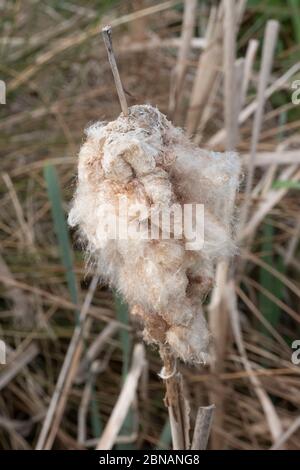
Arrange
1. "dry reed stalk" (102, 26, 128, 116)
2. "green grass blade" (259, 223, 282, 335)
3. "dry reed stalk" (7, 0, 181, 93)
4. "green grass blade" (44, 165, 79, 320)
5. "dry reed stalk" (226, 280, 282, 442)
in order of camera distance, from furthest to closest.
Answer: "dry reed stalk" (7, 0, 181, 93)
"green grass blade" (259, 223, 282, 335)
"dry reed stalk" (226, 280, 282, 442)
"green grass blade" (44, 165, 79, 320)
"dry reed stalk" (102, 26, 128, 116)

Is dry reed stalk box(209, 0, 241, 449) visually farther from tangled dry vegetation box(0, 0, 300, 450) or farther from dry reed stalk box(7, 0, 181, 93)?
dry reed stalk box(7, 0, 181, 93)

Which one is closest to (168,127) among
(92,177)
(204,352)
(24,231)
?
(92,177)

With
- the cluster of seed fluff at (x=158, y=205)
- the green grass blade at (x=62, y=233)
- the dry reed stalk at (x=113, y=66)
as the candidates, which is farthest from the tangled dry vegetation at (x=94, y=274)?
the dry reed stalk at (x=113, y=66)

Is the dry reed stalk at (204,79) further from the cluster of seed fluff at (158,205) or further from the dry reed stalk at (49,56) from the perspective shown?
the cluster of seed fluff at (158,205)

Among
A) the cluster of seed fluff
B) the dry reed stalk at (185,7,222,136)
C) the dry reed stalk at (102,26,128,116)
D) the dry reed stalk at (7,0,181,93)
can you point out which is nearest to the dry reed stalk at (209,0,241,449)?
the dry reed stalk at (185,7,222,136)

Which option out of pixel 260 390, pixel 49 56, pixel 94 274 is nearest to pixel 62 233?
pixel 94 274

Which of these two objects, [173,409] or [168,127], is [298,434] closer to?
[173,409]
